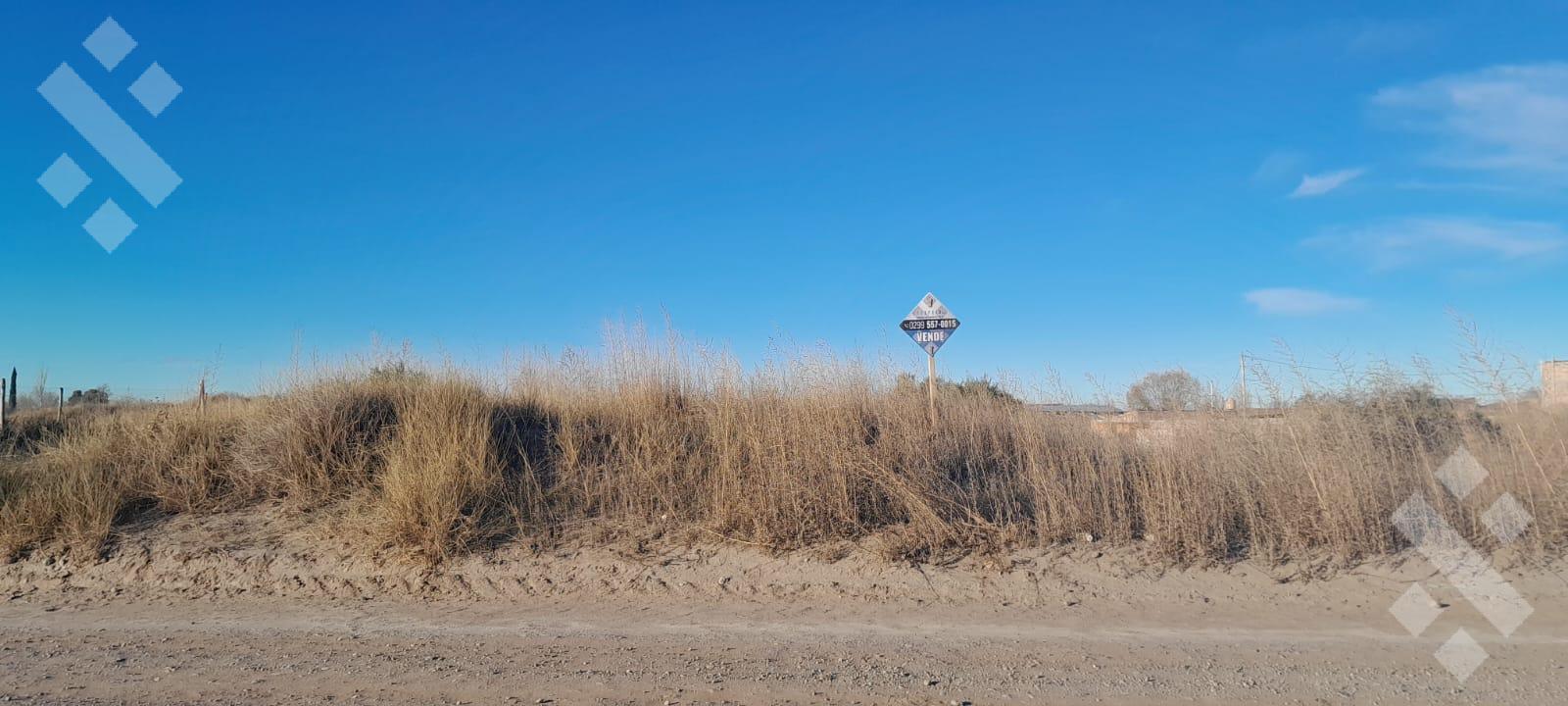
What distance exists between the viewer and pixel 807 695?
15.7ft

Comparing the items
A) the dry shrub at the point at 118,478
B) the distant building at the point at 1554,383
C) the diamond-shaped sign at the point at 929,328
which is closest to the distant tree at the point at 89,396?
the dry shrub at the point at 118,478

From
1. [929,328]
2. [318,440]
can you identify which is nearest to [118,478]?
[318,440]

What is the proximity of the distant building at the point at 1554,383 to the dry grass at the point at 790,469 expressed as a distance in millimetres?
396

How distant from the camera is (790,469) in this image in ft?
27.1

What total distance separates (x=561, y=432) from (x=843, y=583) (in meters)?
4.34

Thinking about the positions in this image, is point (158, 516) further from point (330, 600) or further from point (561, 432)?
point (561, 432)

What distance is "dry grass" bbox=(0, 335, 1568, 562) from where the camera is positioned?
24.2 ft

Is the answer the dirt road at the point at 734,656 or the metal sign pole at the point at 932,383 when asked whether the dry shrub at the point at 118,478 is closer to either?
the dirt road at the point at 734,656

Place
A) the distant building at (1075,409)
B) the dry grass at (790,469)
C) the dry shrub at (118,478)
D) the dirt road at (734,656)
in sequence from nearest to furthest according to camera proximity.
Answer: the dirt road at (734,656) → the dry grass at (790,469) → the dry shrub at (118,478) → the distant building at (1075,409)

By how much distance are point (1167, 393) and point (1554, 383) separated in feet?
11.7

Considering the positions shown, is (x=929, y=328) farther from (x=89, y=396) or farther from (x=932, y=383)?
(x=89, y=396)

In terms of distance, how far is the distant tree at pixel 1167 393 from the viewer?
9062 millimetres

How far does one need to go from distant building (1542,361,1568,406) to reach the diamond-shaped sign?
600 centimetres

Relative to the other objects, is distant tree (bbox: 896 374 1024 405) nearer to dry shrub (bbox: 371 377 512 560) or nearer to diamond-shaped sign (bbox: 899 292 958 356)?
diamond-shaped sign (bbox: 899 292 958 356)
